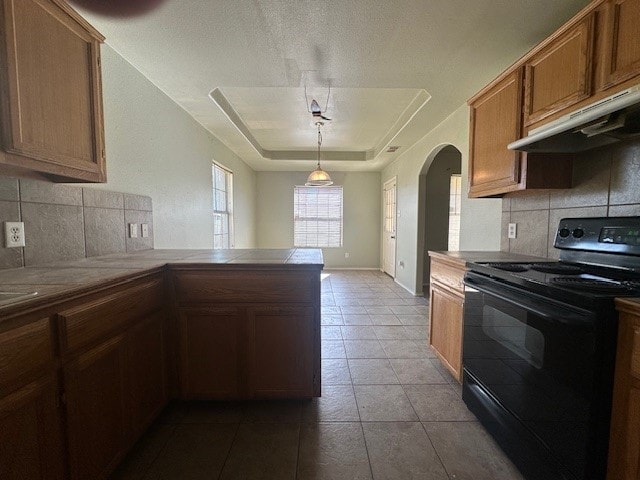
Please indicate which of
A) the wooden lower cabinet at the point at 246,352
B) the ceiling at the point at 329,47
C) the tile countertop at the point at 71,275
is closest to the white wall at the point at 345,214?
the ceiling at the point at 329,47

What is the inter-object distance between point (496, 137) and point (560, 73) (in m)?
0.51

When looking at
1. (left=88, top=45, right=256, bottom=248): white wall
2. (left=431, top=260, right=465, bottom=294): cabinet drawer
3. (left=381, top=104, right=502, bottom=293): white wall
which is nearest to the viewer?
(left=431, top=260, right=465, bottom=294): cabinet drawer

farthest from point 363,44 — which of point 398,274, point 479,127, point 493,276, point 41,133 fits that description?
point 398,274

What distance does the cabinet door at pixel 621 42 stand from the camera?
118cm

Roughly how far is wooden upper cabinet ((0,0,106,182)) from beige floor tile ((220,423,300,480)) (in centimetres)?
159

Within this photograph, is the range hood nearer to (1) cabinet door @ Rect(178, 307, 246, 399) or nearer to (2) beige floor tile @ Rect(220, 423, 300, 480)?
(1) cabinet door @ Rect(178, 307, 246, 399)

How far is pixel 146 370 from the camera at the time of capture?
1.50m

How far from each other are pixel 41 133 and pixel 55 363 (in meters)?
0.94

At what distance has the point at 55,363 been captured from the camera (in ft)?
3.21

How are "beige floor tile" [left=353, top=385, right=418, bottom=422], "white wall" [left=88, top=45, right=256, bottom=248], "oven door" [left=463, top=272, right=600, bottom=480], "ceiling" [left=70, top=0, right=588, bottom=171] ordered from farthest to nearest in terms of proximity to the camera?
"white wall" [left=88, top=45, right=256, bottom=248]
"beige floor tile" [left=353, top=385, right=418, bottom=422]
"ceiling" [left=70, top=0, right=588, bottom=171]
"oven door" [left=463, top=272, right=600, bottom=480]

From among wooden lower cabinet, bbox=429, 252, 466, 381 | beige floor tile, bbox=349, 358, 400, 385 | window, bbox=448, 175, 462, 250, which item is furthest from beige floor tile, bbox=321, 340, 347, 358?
window, bbox=448, 175, 462, 250

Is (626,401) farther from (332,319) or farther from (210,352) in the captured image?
(332,319)

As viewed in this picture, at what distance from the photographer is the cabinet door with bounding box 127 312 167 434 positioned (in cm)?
139

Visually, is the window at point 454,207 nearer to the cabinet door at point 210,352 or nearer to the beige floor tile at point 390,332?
the beige floor tile at point 390,332
